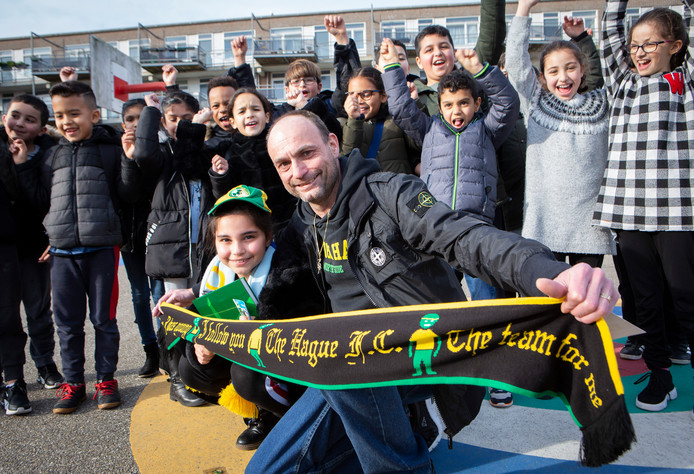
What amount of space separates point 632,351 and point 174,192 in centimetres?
373

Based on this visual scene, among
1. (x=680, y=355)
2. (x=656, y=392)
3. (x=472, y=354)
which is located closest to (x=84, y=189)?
(x=472, y=354)

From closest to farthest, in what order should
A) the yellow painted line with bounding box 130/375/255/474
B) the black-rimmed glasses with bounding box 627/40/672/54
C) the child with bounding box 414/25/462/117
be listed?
1. the yellow painted line with bounding box 130/375/255/474
2. the black-rimmed glasses with bounding box 627/40/672/54
3. the child with bounding box 414/25/462/117

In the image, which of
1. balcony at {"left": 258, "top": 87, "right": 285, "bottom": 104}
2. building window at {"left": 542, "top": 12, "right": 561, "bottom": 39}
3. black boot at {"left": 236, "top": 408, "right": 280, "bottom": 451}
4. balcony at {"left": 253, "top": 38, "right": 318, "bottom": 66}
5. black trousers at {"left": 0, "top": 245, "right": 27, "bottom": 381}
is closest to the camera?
black boot at {"left": 236, "top": 408, "right": 280, "bottom": 451}

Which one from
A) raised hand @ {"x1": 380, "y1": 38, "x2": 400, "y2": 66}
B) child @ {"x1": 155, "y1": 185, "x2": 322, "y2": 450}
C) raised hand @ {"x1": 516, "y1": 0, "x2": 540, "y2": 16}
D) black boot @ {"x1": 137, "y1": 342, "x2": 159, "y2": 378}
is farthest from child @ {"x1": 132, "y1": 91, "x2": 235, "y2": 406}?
raised hand @ {"x1": 516, "y1": 0, "x2": 540, "y2": 16}

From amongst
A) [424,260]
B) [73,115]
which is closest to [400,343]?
[424,260]

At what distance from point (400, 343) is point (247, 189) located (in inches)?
56.8

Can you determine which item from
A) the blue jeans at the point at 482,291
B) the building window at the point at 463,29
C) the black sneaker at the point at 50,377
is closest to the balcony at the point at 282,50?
the building window at the point at 463,29

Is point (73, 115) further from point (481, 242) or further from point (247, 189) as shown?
point (481, 242)

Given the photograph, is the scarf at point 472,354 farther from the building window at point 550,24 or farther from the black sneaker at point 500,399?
the building window at point 550,24

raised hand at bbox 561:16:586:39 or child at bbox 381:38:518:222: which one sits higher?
raised hand at bbox 561:16:586:39

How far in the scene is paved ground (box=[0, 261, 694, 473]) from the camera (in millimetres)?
2268

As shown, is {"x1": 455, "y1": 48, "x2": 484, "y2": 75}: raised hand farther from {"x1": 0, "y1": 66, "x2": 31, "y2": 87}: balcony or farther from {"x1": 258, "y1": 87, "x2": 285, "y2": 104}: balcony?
{"x1": 0, "y1": 66, "x2": 31, "y2": 87}: balcony

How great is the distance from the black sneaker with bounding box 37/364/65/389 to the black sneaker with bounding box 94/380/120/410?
21.7 inches

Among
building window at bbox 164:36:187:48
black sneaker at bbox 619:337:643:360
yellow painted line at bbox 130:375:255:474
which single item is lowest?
yellow painted line at bbox 130:375:255:474
